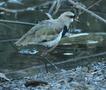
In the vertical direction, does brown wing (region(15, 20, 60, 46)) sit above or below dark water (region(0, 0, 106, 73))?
above

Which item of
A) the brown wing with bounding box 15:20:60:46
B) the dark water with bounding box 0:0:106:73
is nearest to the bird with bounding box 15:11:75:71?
the brown wing with bounding box 15:20:60:46

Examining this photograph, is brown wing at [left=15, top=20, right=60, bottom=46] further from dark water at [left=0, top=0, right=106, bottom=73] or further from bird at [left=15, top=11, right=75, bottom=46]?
dark water at [left=0, top=0, right=106, bottom=73]

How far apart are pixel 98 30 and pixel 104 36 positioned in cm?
48

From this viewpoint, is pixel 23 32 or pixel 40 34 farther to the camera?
pixel 23 32

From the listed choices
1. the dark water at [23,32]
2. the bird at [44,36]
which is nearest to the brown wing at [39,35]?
the bird at [44,36]

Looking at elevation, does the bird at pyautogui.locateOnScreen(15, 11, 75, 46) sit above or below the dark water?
above

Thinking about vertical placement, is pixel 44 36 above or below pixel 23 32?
above

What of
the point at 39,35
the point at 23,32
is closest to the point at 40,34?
the point at 39,35

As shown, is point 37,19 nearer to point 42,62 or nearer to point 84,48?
point 84,48

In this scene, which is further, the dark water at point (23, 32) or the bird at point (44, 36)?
the dark water at point (23, 32)

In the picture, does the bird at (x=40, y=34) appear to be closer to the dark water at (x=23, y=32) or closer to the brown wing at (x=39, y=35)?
the brown wing at (x=39, y=35)

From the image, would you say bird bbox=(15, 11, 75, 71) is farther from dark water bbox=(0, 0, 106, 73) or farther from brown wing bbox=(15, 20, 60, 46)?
dark water bbox=(0, 0, 106, 73)

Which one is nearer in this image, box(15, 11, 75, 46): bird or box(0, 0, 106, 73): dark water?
box(15, 11, 75, 46): bird

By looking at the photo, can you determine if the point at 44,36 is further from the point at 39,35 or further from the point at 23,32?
the point at 23,32
